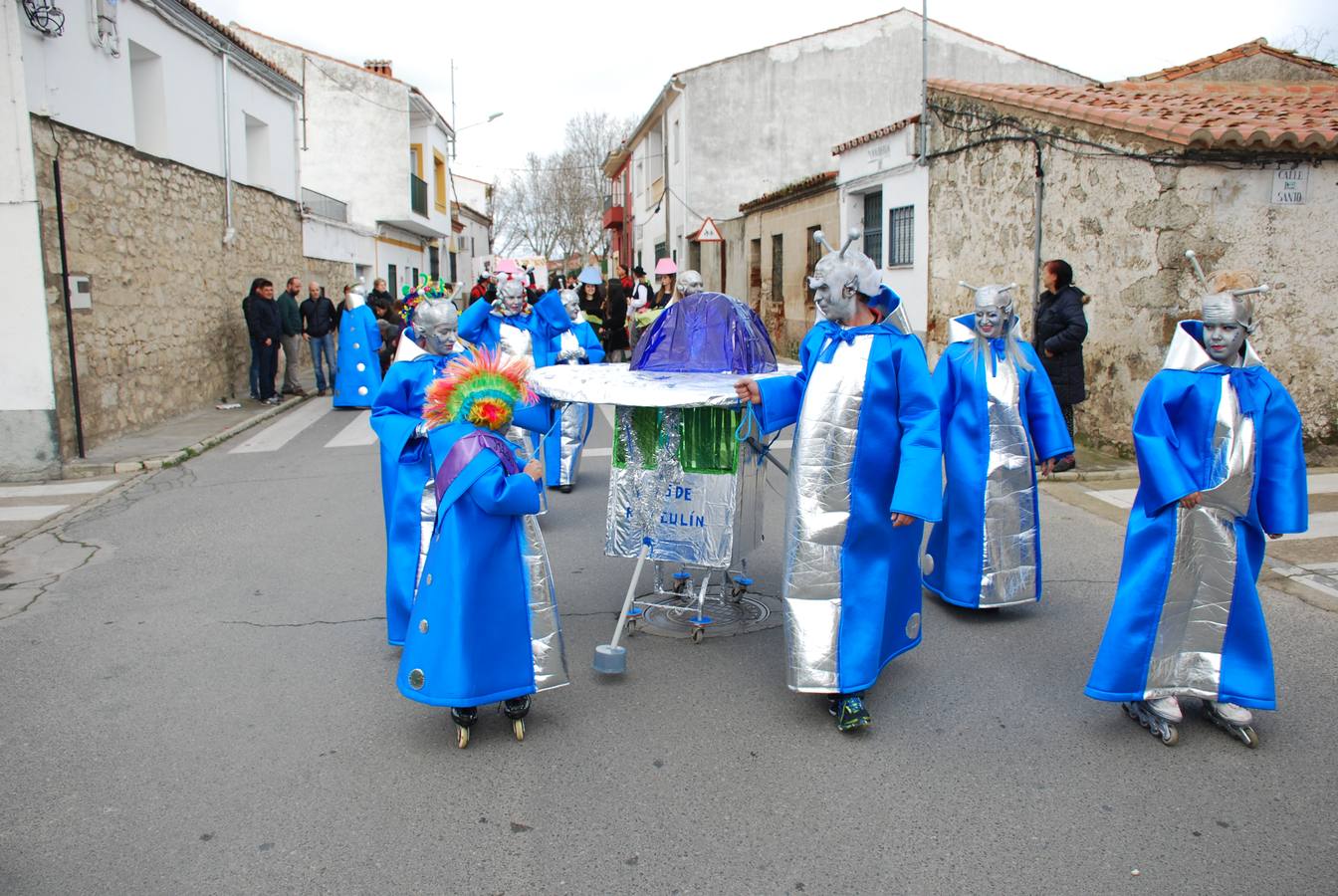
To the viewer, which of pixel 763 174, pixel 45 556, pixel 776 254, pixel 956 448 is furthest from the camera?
pixel 763 174

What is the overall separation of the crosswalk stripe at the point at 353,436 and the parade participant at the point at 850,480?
7.67m

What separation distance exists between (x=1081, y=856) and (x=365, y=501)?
6.44 meters

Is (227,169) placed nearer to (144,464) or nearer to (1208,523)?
(144,464)

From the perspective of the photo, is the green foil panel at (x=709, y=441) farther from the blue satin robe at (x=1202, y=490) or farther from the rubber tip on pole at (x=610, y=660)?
the blue satin robe at (x=1202, y=490)

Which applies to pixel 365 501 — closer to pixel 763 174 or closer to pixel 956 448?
pixel 956 448

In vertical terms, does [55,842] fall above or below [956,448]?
below

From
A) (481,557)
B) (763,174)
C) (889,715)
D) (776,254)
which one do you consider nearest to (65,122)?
(481,557)

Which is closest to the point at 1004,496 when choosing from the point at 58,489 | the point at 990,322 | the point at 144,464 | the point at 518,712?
the point at 990,322

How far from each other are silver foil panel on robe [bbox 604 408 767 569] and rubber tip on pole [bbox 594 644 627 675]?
473mm

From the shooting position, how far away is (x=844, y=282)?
3.82 m

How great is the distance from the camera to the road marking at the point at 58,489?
889 centimetres

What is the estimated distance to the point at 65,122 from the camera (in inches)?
393

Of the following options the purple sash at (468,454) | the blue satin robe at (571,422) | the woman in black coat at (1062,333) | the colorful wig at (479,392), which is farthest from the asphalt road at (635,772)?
the woman in black coat at (1062,333)

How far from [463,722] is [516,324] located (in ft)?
13.6
